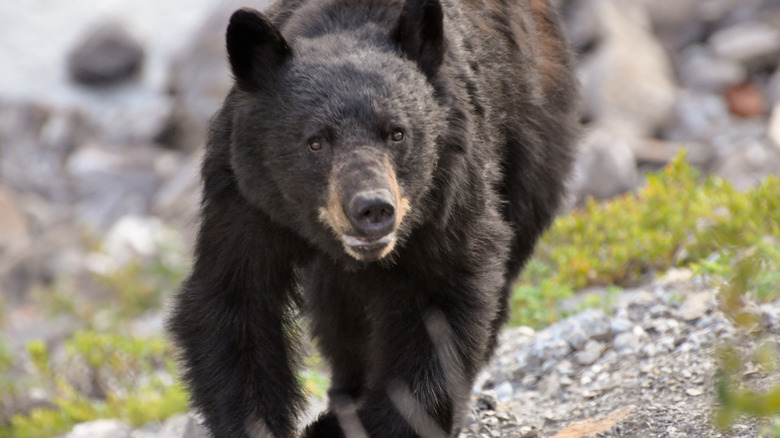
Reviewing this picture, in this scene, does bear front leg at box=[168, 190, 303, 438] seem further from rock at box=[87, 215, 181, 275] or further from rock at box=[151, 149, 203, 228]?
rock at box=[151, 149, 203, 228]

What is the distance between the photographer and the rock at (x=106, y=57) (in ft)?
59.4

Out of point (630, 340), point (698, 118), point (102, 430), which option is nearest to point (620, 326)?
point (630, 340)

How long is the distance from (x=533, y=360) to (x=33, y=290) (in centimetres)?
799

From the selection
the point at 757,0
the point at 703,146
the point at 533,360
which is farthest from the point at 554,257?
the point at 757,0

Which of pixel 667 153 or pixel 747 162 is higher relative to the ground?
pixel 747 162

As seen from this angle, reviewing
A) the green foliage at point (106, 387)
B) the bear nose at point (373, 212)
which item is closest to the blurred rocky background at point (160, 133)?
the green foliage at point (106, 387)

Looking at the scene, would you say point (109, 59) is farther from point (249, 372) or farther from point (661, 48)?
point (249, 372)

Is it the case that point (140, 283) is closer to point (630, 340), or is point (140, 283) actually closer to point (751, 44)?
point (630, 340)

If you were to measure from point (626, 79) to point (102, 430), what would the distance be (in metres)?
7.55

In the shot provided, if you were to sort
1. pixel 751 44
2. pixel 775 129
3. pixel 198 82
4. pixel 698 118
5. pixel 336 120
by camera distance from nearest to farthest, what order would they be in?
pixel 336 120 < pixel 775 129 < pixel 698 118 < pixel 751 44 < pixel 198 82

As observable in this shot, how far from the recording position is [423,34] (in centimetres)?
344

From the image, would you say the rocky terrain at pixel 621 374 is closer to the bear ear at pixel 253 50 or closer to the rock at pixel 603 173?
the bear ear at pixel 253 50

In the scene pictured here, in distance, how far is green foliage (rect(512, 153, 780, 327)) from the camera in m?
5.62

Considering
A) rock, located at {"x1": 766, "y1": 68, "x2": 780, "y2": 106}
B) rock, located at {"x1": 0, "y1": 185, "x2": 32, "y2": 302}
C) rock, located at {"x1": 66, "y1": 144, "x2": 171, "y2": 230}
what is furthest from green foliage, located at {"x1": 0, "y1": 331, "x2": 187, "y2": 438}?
rock, located at {"x1": 766, "y1": 68, "x2": 780, "y2": 106}
